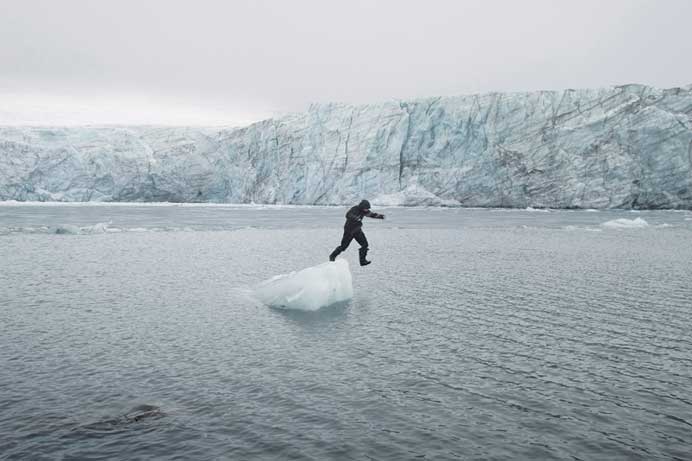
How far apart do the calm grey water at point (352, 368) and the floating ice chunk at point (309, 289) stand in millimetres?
469

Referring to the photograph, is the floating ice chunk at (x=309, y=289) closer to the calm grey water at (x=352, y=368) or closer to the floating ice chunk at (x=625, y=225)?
the calm grey water at (x=352, y=368)

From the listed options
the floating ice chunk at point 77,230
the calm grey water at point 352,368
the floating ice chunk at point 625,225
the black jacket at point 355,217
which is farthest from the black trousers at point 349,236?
the floating ice chunk at point 625,225

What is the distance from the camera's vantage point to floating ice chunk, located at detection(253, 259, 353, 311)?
1255 centimetres

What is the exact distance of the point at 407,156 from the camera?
79.8 m

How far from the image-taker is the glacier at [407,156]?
69250mm

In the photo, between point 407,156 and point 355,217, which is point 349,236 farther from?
point 407,156

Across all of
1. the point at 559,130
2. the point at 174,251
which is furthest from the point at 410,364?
the point at 559,130

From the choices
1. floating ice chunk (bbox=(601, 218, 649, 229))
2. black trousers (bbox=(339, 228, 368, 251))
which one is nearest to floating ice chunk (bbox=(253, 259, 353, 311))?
black trousers (bbox=(339, 228, 368, 251))

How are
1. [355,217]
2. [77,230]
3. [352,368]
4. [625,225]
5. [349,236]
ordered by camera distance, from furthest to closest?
[625,225]
[77,230]
[349,236]
[355,217]
[352,368]

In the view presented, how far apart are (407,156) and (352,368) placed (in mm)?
73452

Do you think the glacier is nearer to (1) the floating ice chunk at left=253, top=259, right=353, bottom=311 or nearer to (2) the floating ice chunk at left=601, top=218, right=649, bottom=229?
(2) the floating ice chunk at left=601, top=218, right=649, bottom=229

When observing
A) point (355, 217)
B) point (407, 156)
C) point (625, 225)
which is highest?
point (407, 156)

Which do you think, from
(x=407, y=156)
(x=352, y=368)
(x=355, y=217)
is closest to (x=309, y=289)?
(x=355, y=217)

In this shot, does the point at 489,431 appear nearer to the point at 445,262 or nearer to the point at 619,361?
the point at 619,361
